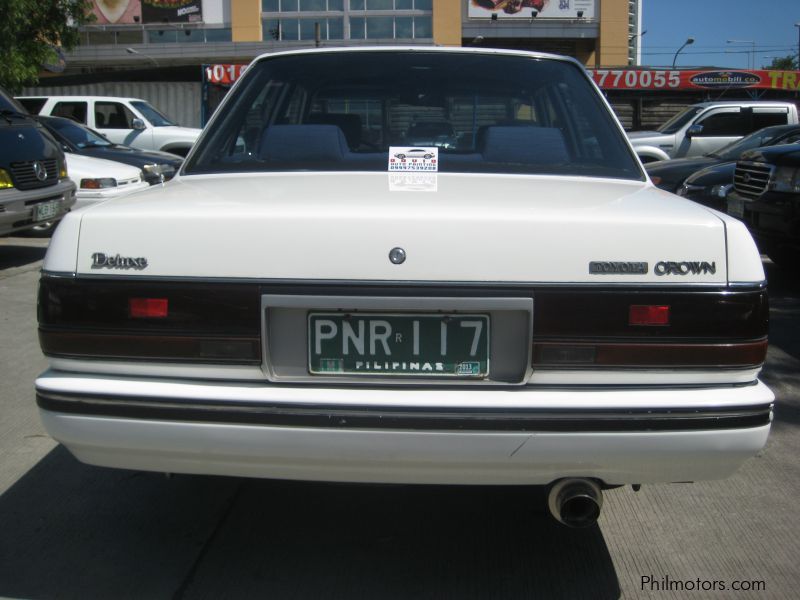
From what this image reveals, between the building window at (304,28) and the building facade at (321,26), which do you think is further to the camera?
the building window at (304,28)

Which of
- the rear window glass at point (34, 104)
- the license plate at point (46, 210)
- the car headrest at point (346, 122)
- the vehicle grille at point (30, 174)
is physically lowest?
the license plate at point (46, 210)

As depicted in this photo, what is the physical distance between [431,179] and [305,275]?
0.78 metres

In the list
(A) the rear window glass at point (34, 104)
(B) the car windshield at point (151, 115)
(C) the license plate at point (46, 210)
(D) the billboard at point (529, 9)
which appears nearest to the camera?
(C) the license plate at point (46, 210)

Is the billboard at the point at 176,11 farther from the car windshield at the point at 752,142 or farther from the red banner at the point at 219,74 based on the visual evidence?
the car windshield at the point at 752,142

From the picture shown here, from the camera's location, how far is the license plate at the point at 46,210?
7.96 metres

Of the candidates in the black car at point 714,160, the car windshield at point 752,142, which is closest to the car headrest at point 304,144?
the black car at point 714,160

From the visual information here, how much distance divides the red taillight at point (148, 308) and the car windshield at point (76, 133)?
9845 mm

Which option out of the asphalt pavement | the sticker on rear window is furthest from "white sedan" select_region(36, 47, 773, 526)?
the sticker on rear window

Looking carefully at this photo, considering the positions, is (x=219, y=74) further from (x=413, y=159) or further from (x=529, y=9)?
(x=413, y=159)

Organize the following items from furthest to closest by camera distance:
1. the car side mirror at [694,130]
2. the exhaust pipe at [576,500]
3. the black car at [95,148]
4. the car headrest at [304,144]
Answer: the car side mirror at [694,130], the black car at [95,148], the car headrest at [304,144], the exhaust pipe at [576,500]

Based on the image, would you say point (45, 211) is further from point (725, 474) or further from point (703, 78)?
point (703, 78)

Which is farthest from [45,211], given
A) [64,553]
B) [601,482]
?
[601,482]

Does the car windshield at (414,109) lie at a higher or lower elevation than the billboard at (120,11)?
lower

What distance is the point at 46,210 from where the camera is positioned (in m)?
8.07
